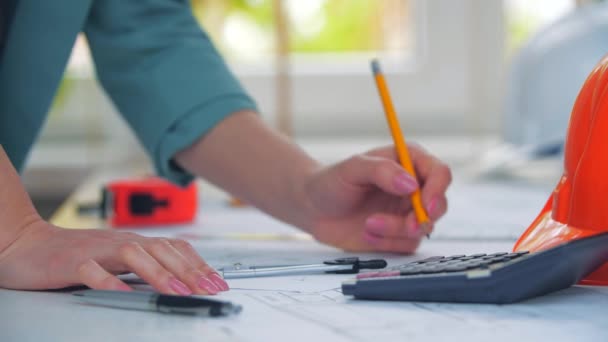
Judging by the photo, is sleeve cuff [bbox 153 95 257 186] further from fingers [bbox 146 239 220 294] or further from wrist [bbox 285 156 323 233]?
fingers [bbox 146 239 220 294]

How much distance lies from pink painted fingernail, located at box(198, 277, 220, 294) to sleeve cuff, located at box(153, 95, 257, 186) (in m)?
0.33

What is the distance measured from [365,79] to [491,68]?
0.22m

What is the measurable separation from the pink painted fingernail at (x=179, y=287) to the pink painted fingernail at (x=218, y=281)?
0.02 m

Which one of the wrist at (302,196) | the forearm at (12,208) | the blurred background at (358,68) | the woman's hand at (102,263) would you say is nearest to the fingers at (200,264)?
the woman's hand at (102,263)

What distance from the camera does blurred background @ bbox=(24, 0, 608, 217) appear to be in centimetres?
153

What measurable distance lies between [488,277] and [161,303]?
0.18 m

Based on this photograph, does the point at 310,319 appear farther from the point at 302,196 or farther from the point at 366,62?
the point at 366,62

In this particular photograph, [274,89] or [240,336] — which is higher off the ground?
[274,89]

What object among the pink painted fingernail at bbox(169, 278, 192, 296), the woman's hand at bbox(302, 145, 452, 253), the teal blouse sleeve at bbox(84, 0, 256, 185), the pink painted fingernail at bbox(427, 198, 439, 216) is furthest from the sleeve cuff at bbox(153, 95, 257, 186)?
the pink painted fingernail at bbox(169, 278, 192, 296)

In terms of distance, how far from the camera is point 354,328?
0.46 metres

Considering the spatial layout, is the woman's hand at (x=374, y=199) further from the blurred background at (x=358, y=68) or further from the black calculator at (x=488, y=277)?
the blurred background at (x=358, y=68)

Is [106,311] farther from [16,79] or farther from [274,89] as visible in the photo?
[274,89]

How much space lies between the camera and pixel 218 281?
552mm

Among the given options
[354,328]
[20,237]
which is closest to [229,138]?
[20,237]
